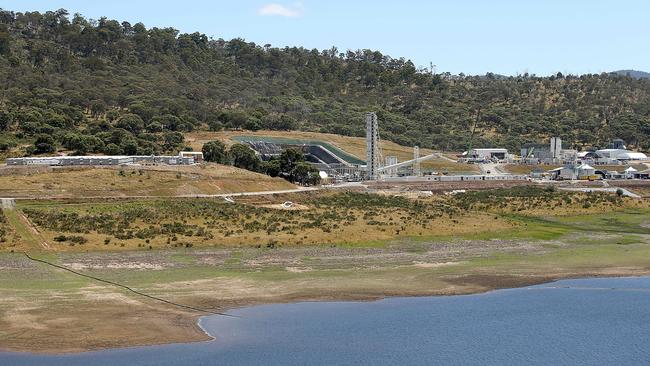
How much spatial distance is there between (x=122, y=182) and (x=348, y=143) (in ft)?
293

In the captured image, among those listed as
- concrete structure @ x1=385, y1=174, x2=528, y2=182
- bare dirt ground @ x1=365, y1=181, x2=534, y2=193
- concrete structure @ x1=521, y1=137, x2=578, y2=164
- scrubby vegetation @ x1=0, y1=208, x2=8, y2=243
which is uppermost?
concrete structure @ x1=521, y1=137, x2=578, y2=164

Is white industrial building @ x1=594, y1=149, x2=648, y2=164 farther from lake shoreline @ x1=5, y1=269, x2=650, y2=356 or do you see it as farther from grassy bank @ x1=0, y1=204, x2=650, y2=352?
lake shoreline @ x1=5, y1=269, x2=650, y2=356

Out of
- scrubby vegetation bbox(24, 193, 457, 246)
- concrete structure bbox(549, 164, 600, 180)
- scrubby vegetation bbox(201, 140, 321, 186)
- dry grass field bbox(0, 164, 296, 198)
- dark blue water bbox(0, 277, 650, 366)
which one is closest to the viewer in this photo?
dark blue water bbox(0, 277, 650, 366)

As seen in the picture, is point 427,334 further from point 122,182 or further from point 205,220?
point 122,182

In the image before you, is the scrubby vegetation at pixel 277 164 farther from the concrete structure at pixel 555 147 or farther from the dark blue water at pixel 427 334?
the concrete structure at pixel 555 147

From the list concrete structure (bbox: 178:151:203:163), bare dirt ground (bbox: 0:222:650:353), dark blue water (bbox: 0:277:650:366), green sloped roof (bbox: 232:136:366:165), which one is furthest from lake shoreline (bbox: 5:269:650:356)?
green sloped roof (bbox: 232:136:366:165)

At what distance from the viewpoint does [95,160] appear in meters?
109

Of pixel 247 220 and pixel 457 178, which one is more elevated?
pixel 247 220

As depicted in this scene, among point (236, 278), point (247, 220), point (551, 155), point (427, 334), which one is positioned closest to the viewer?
point (427, 334)

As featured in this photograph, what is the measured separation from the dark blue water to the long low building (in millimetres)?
59397

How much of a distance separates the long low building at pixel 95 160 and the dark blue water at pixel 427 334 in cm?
5940

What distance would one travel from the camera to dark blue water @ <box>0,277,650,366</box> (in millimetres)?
43625

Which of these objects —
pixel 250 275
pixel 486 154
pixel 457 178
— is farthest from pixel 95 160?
pixel 486 154

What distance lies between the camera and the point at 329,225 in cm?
8356
